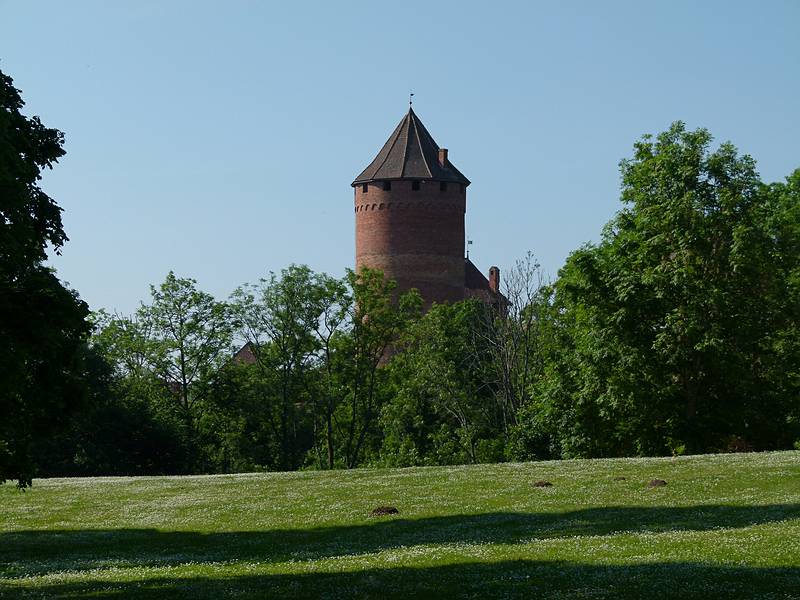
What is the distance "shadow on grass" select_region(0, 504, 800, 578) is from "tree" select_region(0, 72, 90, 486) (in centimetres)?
287

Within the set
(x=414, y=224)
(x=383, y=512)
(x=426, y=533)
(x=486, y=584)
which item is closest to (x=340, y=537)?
(x=426, y=533)

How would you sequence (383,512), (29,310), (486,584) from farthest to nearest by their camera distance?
1. (383,512)
2. (29,310)
3. (486,584)

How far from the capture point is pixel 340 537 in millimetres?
25312

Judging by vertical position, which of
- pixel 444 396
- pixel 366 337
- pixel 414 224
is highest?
pixel 414 224

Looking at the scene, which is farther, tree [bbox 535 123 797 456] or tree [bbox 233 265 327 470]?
tree [bbox 233 265 327 470]

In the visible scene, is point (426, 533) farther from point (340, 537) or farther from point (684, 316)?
point (684, 316)

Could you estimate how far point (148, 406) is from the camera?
206ft

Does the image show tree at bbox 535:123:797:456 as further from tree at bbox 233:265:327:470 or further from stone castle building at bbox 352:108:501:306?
stone castle building at bbox 352:108:501:306

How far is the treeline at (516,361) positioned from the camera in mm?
44906

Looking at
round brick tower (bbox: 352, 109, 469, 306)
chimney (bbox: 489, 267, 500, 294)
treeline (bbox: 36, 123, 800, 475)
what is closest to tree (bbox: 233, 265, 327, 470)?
treeline (bbox: 36, 123, 800, 475)

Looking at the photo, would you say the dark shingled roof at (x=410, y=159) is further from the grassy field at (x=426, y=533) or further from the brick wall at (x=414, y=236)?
the grassy field at (x=426, y=533)

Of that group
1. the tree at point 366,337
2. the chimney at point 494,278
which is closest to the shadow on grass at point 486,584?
the tree at point 366,337

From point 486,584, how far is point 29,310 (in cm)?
803

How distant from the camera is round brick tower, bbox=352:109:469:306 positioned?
89.1m
